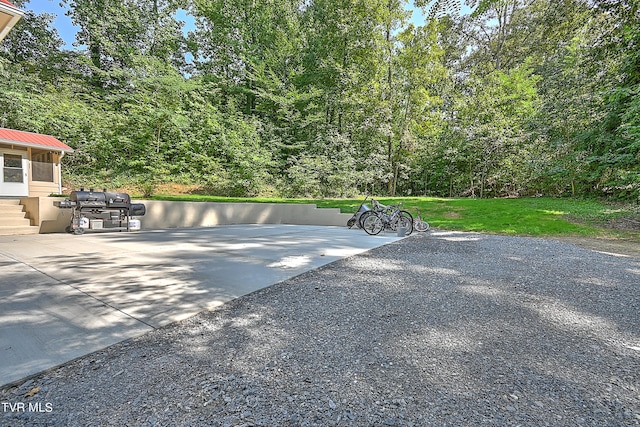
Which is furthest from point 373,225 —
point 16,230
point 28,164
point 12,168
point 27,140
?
point 12,168

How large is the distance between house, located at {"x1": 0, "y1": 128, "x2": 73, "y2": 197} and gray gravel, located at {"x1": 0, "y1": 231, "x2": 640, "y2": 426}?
11524 millimetres

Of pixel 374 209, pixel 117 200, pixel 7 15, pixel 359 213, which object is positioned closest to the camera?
pixel 7 15

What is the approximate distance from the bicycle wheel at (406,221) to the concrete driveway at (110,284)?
200 cm

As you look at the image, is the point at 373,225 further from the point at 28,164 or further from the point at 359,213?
the point at 28,164

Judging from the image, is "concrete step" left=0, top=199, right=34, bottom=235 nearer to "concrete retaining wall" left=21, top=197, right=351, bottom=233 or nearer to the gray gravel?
"concrete retaining wall" left=21, top=197, right=351, bottom=233

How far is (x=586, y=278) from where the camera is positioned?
11.2 feet

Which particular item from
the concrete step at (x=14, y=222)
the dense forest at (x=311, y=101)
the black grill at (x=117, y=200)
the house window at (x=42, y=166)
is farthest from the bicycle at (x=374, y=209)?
the house window at (x=42, y=166)

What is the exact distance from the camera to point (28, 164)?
963 centimetres

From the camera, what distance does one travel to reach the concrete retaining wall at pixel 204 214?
6.61 m

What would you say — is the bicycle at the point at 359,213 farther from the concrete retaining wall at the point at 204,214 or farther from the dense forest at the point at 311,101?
the dense forest at the point at 311,101

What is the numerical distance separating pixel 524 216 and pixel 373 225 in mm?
4693

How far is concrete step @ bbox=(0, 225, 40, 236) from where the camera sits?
6.07 meters

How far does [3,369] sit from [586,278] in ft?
17.1

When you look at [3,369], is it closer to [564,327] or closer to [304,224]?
[564,327]
